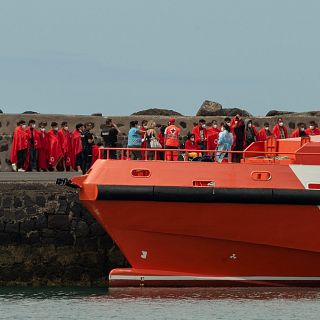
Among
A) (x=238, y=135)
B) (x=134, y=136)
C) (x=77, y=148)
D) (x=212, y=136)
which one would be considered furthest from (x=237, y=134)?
(x=77, y=148)

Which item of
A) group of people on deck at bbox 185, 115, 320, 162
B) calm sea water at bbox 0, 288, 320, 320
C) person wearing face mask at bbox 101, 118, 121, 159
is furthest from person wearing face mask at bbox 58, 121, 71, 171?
calm sea water at bbox 0, 288, 320, 320

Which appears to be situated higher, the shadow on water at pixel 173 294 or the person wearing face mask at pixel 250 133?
the person wearing face mask at pixel 250 133

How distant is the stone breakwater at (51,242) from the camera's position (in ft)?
115

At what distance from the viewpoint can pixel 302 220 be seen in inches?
1298

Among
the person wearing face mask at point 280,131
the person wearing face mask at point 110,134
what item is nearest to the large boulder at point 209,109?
the person wearing face mask at point 280,131

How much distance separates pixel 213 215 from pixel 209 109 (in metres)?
11.1

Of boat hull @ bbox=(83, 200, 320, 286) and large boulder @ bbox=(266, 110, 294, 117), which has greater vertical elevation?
large boulder @ bbox=(266, 110, 294, 117)

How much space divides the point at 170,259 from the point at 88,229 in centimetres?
217

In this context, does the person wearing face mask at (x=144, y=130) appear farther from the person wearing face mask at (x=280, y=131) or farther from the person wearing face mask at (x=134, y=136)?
the person wearing face mask at (x=280, y=131)

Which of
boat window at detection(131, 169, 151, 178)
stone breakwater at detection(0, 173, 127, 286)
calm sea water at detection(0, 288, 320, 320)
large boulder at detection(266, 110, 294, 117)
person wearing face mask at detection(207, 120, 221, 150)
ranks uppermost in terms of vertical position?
large boulder at detection(266, 110, 294, 117)

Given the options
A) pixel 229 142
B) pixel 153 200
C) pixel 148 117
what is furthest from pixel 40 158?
pixel 153 200

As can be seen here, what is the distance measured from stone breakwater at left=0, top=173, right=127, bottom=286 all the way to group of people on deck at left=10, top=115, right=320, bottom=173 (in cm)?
248

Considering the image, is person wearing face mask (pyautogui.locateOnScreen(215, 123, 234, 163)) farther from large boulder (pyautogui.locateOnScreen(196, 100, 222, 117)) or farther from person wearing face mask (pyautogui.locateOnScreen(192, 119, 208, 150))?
large boulder (pyautogui.locateOnScreen(196, 100, 222, 117))

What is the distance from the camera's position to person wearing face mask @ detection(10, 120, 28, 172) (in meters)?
40.4
